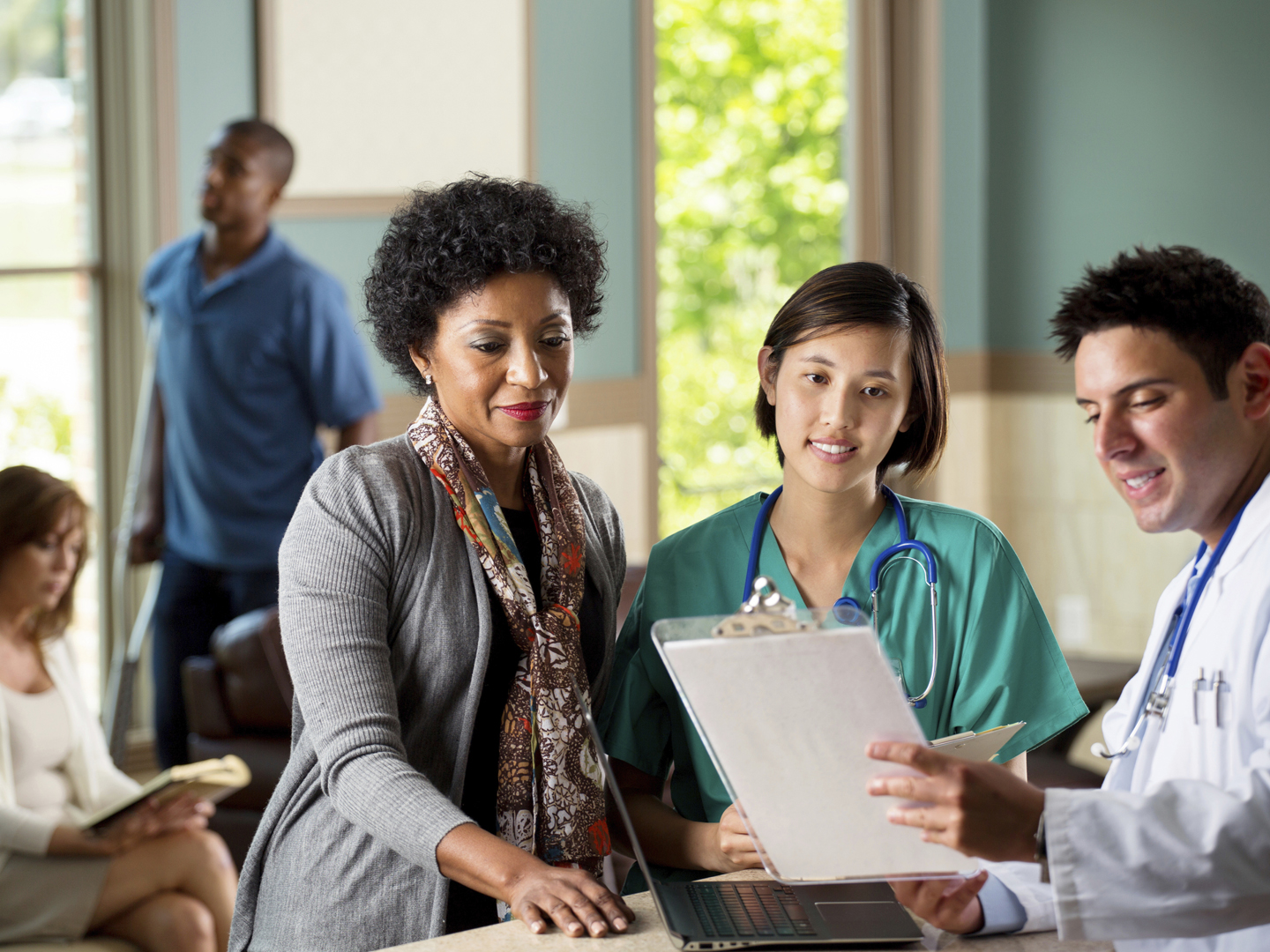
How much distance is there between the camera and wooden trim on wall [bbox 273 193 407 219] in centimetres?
446

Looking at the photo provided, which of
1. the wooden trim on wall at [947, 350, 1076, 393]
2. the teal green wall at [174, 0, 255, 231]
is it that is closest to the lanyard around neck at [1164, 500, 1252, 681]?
the teal green wall at [174, 0, 255, 231]

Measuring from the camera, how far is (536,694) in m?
1.56

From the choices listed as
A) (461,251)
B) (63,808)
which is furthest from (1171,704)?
(63,808)

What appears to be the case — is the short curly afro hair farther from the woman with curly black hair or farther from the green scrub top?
the green scrub top

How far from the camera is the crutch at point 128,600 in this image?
3.89m

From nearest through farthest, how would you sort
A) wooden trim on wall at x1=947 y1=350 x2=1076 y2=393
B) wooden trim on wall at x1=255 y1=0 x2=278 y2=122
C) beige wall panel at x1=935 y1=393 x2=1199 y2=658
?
wooden trim on wall at x1=255 y1=0 x2=278 y2=122 < beige wall panel at x1=935 y1=393 x2=1199 y2=658 < wooden trim on wall at x1=947 y1=350 x2=1076 y2=393

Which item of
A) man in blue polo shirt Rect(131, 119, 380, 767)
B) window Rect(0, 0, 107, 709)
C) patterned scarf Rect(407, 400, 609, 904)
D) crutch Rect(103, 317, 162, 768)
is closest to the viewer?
patterned scarf Rect(407, 400, 609, 904)

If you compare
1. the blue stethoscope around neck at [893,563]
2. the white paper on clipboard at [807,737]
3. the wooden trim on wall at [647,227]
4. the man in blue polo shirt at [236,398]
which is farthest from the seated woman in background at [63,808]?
the wooden trim on wall at [647,227]

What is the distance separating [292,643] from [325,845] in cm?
24

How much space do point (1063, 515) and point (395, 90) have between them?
3307 mm

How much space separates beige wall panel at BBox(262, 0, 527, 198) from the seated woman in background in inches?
83.6

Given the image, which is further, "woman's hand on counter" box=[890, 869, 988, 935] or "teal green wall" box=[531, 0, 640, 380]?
"teal green wall" box=[531, 0, 640, 380]

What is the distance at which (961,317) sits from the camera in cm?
607

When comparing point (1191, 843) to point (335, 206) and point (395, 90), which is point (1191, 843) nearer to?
point (335, 206)
